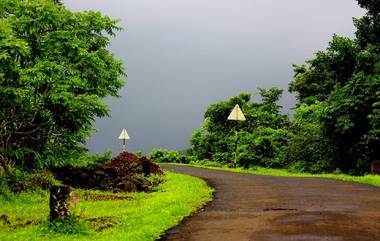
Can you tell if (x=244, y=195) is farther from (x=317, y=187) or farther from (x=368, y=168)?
(x=368, y=168)

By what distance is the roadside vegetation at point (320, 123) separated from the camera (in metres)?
26.2

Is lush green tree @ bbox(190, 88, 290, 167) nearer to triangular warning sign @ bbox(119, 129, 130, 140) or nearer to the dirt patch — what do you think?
triangular warning sign @ bbox(119, 129, 130, 140)

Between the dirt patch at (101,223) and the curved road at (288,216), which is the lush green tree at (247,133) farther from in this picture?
the dirt patch at (101,223)

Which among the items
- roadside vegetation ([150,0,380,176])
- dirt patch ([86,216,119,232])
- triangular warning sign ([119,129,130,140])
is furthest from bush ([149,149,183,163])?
dirt patch ([86,216,119,232])

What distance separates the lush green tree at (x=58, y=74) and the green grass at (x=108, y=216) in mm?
3083

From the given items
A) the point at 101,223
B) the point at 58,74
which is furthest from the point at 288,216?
the point at 58,74

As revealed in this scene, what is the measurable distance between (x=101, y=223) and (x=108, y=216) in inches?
41.6

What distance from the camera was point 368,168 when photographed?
26.4 metres

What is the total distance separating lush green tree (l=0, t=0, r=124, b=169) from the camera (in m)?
19.7

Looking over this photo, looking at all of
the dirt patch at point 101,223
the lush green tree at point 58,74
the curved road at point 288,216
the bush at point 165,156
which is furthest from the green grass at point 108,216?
the bush at point 165,156

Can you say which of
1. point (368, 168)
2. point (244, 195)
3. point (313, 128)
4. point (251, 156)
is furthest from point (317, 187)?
point (251, 156)

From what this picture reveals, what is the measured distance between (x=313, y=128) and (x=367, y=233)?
23236 millimetres

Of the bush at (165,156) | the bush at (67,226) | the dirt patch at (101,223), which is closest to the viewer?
the bush at (67,226)

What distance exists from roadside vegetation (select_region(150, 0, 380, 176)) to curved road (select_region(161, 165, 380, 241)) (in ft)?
34.1
